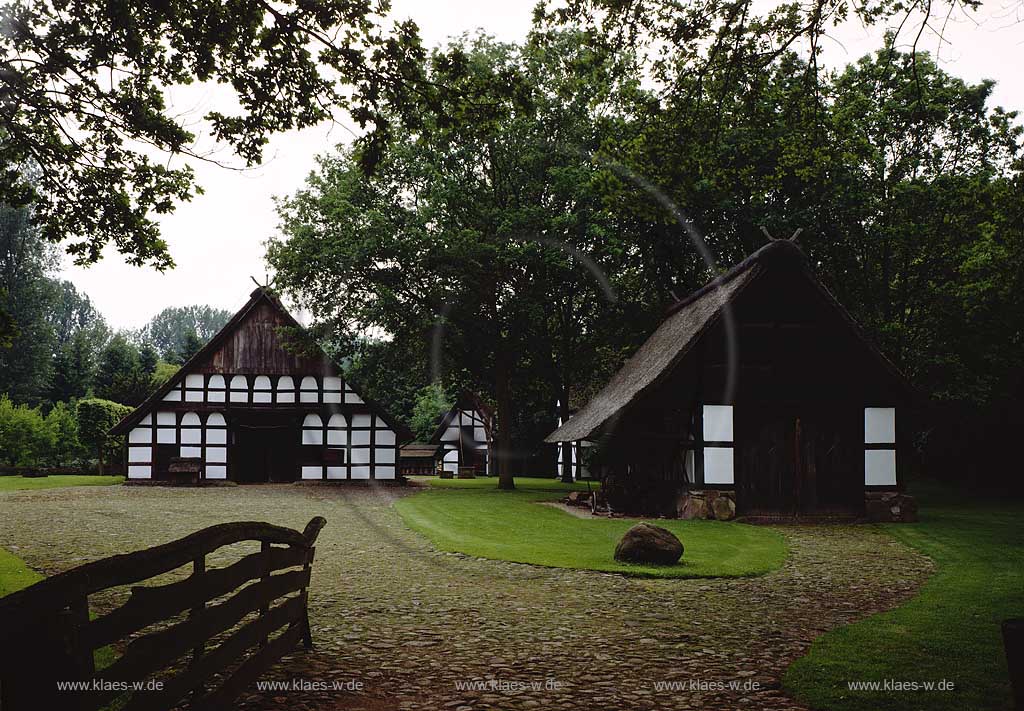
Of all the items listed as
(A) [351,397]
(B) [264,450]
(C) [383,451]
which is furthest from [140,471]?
(C) [383,451]

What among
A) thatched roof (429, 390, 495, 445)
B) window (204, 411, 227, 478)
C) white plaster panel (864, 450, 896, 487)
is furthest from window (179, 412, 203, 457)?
white plaster panel (864, 450, 896, 487)

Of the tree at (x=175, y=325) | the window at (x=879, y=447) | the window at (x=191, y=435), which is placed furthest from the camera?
the tree at (x=175, y=325)

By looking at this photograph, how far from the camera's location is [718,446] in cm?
2052

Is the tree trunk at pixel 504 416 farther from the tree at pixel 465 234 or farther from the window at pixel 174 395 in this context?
the window at pixel 174 395

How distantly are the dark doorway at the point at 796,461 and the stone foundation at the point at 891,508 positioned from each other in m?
0.33

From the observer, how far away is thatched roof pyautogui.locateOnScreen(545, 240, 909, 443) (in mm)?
20625

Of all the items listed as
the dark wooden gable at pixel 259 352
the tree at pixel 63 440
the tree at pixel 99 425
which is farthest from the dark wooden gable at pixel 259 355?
the tree at pixel 63 440

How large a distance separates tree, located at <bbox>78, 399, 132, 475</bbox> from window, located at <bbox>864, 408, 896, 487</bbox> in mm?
35749

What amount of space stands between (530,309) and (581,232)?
3482 mm

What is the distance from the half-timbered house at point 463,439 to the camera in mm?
60750

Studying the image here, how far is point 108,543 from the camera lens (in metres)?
15.0

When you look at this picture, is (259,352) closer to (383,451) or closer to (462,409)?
(383,451)

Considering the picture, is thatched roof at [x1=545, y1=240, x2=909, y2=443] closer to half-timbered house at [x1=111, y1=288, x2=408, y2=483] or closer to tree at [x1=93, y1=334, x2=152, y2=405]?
half-timbered house at [x1=111, y1=288, x2=408, y2=483]

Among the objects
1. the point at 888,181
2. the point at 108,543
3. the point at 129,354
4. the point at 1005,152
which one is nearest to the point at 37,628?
the point at 108,543
